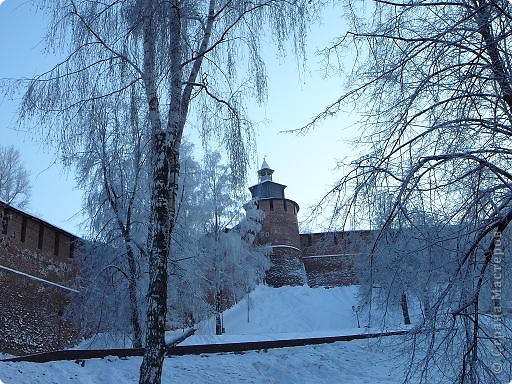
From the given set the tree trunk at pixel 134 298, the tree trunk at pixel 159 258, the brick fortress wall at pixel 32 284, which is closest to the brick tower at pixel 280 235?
the brick fortress wall at pixel 32 284

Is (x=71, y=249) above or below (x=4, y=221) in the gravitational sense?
below

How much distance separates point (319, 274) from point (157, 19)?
22504 millimetres

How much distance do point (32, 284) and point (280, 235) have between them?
566 inches

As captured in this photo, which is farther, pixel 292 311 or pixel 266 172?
pixel 266 172

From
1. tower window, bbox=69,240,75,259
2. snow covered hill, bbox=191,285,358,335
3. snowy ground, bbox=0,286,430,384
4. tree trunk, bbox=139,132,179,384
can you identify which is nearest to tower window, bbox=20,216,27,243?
tower window, bbox=69,240,75,259

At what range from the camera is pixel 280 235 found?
26375 mm

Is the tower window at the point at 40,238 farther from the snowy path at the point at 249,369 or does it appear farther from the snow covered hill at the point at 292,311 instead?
the snowy path at the point at 249,369

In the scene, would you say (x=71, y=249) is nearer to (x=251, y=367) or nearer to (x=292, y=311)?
(x=251, y=367)

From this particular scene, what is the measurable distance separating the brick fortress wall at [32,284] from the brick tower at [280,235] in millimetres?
11589

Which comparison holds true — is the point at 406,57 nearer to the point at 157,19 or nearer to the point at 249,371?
the point at 157,19

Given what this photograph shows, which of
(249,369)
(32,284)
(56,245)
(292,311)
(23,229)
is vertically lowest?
(249,369)

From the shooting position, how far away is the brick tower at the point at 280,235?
83.1ft

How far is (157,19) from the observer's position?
17.7 feet

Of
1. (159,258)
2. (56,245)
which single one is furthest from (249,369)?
(56,245)
